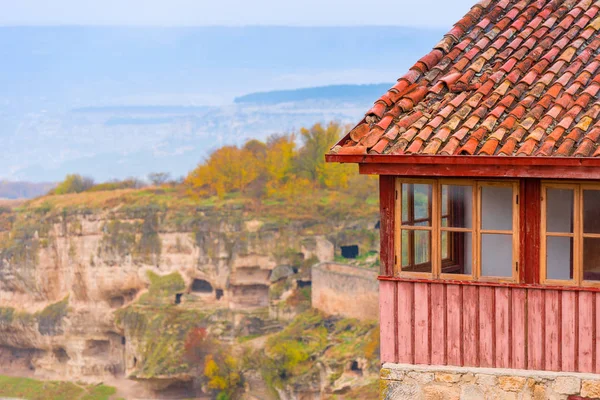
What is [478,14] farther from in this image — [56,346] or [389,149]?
[56,346]

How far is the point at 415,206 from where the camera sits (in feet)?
33.6

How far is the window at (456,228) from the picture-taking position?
9906 mm

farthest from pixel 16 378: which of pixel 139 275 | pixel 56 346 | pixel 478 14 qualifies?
pixel 478 14

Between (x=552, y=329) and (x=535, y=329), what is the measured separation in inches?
5.6

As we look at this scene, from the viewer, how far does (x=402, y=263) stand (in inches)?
400

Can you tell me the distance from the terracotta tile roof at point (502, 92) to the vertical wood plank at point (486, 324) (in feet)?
4.11

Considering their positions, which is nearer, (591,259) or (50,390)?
(591,259)

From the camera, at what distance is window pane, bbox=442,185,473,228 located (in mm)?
10070

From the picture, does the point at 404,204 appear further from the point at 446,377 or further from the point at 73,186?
the point at 73,186

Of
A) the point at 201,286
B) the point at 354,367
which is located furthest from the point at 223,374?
the point at 201,286

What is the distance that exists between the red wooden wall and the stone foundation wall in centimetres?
7

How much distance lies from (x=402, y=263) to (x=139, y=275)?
7603cm

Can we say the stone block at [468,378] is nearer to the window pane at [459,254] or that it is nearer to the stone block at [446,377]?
the stone block at [446,377]

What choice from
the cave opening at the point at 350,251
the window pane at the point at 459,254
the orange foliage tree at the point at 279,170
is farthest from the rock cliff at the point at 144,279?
the window pane at the point at 459,254
